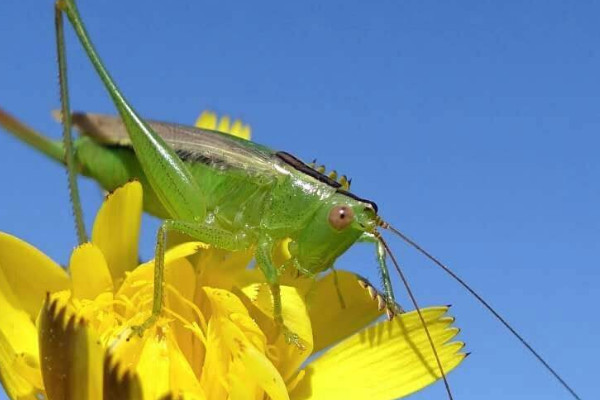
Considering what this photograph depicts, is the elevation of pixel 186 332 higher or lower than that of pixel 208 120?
lower

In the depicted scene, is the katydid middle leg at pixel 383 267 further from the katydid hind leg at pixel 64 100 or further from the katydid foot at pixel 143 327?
the katydid hind leg at pixel 64 100

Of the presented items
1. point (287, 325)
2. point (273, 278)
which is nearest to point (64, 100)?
point (273, 278)

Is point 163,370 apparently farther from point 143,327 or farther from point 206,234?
point 206,234

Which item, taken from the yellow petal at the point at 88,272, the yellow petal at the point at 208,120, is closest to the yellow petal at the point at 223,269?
the yellow petal at the point at 88,272

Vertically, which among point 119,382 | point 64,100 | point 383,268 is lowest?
point 119,382

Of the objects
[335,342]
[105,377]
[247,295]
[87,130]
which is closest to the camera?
[105,377]

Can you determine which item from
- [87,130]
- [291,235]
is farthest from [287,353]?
[87,130]

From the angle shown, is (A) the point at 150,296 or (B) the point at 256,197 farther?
(B) the point at 256,197

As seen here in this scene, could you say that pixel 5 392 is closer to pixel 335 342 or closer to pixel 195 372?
pixel 195 372
